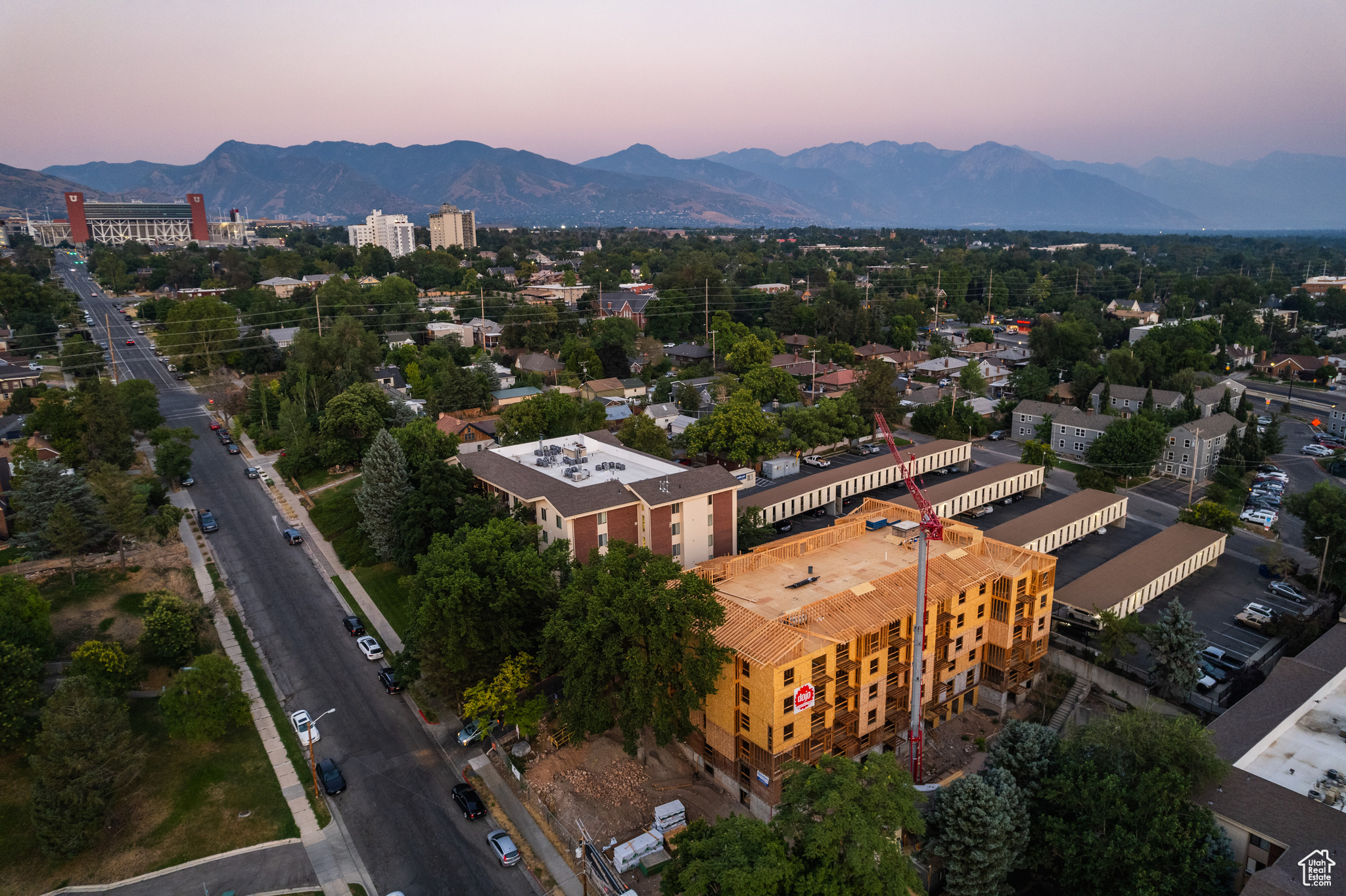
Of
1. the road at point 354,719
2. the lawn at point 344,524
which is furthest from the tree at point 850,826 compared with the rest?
the lawn at point 344,524

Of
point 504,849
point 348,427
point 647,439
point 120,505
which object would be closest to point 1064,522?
point 647,439

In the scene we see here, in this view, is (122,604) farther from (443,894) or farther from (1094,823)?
(1094,823)

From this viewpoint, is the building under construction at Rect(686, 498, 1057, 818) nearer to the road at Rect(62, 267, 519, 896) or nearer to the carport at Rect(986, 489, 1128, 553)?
the carport at Rect(986, 489, 1128, 553)

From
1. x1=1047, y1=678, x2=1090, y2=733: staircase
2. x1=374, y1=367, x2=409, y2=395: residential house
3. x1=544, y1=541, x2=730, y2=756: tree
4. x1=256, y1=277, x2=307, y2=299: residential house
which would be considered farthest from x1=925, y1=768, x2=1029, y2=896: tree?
x1=256, y1=277, x2=307, y2=299: residential house

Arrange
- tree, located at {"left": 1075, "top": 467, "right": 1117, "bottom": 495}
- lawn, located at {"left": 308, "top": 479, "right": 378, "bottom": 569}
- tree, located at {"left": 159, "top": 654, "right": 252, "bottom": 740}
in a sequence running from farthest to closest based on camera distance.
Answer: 1. tree, located at {"left": 1075, "top": 467, "right": 1117, "bottom": 495}
2. lawn, located at {"left": 308, "top": 479, "right": 378, "bottom": 569}
3. tree, located at {"left": 159, "top": 654, "right": 252, "bottom": 740}

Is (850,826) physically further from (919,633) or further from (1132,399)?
(1132,399)

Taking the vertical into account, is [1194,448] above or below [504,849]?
above

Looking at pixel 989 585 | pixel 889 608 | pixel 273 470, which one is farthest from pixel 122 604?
pixel 989 585
